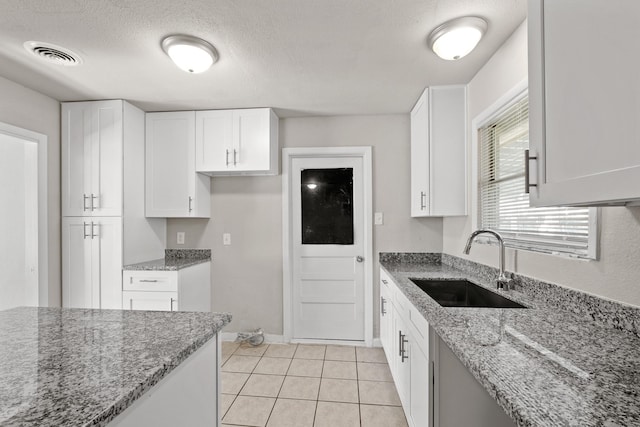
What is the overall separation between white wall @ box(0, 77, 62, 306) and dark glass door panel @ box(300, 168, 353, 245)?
7.30 feet

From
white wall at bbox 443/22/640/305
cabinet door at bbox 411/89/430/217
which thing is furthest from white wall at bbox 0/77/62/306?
white wall at bbox 443/22/640/305

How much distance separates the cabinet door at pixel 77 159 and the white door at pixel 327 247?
1.87 m

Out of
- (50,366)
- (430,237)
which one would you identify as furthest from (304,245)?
(50,366)

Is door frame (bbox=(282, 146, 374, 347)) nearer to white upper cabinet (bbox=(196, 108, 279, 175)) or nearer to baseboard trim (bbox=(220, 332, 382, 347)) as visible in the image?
baseboard trim (bbox=(220, 332, 382, 347))

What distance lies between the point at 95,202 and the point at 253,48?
203 cm

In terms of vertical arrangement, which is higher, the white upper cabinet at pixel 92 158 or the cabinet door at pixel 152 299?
the white upper cabinet at pixel 92 158

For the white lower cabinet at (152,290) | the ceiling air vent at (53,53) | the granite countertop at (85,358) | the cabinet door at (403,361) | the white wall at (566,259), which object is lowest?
the cabinet door at (403,361)

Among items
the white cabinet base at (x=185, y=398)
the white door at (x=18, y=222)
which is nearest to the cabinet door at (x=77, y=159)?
the white door at (x=18, y=222)

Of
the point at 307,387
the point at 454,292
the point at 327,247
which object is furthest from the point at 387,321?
the point at 327,247

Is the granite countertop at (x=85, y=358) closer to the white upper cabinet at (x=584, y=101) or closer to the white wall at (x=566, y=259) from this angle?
the white upper cabinet at (x=584, y=101)

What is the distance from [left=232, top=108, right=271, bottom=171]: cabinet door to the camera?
3.05m

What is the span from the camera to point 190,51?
1920 mm

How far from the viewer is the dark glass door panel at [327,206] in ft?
11.0

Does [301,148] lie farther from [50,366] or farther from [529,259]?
[50,366]
